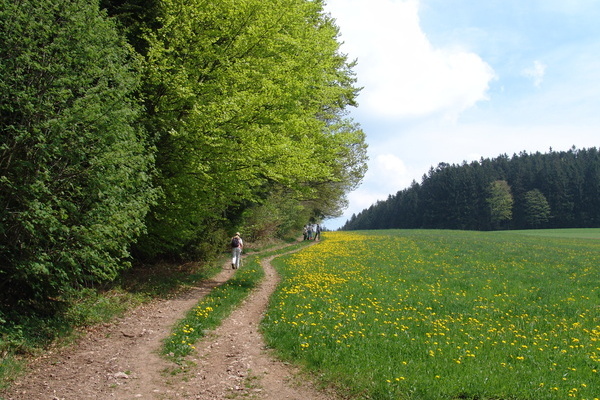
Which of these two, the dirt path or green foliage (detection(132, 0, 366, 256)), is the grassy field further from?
green foliage (detection(132, 0, 366, 256))

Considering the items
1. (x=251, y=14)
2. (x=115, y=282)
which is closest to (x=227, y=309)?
(x=115, y=282)

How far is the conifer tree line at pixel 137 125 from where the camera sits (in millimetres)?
8156

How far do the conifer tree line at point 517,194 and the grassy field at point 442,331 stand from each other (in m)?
103

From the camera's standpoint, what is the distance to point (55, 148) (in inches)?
314

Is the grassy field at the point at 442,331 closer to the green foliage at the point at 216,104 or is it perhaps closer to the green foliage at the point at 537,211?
the green foliage at the point at 216,104

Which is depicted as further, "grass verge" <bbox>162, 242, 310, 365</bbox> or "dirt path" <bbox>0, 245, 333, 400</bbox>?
"grass verge" <bbox>162, 242, 310, 365</bbox>

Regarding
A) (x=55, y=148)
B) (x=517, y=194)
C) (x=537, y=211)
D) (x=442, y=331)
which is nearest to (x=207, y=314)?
(x=55, y=148)

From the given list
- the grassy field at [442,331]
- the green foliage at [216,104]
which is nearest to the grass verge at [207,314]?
the grassy field at [442,331]

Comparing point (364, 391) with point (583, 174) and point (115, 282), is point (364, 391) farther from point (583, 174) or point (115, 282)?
point (583, 174)

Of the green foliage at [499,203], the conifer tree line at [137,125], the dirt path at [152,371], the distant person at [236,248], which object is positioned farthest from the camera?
the green foliage at [499,203]

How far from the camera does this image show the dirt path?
23.0ft

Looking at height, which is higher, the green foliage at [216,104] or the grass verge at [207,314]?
the green foliage at [216,104]

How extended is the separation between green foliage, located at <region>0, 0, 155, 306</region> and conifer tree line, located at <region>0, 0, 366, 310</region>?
0.04 metres

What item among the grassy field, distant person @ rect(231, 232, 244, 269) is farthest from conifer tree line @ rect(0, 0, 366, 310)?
the grassy field
